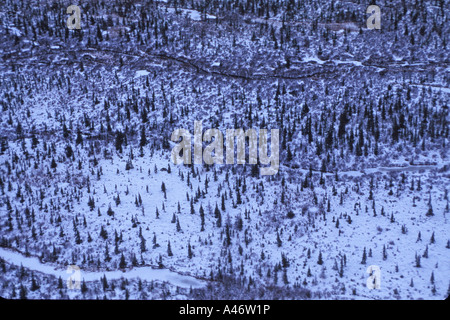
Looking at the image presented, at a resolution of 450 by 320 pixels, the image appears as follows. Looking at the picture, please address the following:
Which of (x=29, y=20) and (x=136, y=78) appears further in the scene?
(x=29, y=20)

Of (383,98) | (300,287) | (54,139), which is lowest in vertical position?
(300,287)

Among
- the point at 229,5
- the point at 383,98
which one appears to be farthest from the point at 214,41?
the point at 383,98

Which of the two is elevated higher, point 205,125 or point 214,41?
point 214,41

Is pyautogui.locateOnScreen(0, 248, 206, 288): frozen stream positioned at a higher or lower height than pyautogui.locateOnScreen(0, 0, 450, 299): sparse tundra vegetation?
lower

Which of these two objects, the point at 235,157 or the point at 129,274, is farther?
the point at 235,157

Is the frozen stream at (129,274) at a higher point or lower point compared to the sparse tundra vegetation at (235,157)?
lower

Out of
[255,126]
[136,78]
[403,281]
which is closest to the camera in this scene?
[403,281]

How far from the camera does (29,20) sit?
110 ft

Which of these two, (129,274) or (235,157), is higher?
(235,157)

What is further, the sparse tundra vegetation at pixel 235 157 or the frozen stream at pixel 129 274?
the sparse tundra vegetation at pixel 235 157

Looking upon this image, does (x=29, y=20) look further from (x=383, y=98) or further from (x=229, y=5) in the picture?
(x=383, y=98)

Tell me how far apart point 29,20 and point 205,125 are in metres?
19.8

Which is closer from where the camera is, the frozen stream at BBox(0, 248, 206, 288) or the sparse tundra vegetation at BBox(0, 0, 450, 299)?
the frozen stream at BBox(0, 248, 206, 288)
